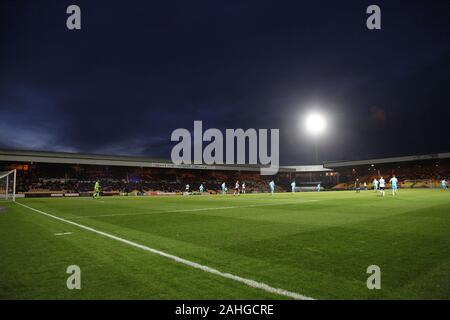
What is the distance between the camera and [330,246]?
21.4 ft

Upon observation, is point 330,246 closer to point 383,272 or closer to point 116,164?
point 383,272

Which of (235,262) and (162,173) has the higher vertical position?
(162,173)

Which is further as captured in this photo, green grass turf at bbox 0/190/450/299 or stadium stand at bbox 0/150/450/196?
stadium stand at bbox 0/150/450/196

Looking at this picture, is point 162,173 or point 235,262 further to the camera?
point 162,173

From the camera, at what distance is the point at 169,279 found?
14.4 ft

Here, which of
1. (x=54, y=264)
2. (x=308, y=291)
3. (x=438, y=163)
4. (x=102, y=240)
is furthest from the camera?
(x=438, y=163)

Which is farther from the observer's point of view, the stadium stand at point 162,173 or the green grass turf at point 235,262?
the stadium stand at point 162,173
